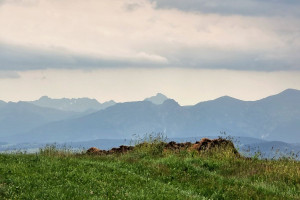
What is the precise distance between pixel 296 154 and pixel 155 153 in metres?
9.84

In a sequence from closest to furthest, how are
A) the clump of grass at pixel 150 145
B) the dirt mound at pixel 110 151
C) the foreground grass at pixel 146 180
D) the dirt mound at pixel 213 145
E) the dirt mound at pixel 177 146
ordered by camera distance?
the foreground grass at pixel 146 180 < the clump of grass at pixel 150 145 < the dirt mound at pixel 213 145 < the dirt mound at pixel 110 151 < the dirt mound at pixel 177 146

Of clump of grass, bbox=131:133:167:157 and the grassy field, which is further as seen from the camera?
clump of grass, bbox=131:133:167:157

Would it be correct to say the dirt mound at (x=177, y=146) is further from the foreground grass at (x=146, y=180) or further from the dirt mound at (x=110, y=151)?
the foreground grass at (x=146, y=180)

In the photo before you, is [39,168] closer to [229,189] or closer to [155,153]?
[229,189]

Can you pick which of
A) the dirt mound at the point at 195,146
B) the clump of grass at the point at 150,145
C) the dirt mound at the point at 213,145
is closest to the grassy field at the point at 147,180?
the dirt mound at the point at 213,145

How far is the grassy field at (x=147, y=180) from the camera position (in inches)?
558

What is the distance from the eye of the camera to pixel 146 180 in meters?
17.6

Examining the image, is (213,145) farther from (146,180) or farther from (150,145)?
(146,180)

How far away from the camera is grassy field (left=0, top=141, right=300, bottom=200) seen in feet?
46.5

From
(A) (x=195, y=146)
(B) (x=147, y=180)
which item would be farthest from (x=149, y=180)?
(A) (x=195, y=146)

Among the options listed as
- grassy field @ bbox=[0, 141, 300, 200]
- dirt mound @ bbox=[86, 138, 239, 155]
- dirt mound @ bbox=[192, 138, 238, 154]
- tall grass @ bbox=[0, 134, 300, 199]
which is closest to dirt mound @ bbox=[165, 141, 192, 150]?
dirt mound @ bbox=[86, 138, 239, 155]

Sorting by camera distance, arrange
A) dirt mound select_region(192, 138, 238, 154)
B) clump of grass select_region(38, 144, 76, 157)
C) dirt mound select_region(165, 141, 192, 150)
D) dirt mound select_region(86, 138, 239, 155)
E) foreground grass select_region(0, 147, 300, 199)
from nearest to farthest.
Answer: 1. foreground grass select_region(0, 147, 300, 199)
2. clump of grass select_region(38, 144, 76, 157)
3. dirt mound select_region(192, 138, 238, 154)
4. dirt mound select_region(86, 138, 239, 155)
5. dirt mound select_region(165, 141, 192, 150)

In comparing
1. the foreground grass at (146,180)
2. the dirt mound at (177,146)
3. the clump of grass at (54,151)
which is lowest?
the foreground grass at (146,180)

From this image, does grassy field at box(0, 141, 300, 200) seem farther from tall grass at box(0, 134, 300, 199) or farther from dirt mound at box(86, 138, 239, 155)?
dirt mound at box(86, 138, 239, 155)
